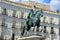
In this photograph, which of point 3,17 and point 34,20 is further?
point 3,17

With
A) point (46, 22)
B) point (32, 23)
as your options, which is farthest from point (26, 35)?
point (46, 22)

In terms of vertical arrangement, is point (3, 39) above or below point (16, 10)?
below

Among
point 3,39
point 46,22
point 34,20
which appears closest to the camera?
point 34,20

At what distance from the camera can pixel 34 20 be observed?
3189 cm

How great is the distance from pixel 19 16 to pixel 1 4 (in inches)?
127

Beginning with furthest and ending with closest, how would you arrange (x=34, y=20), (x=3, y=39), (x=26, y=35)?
(x=3, y=39) → (x=34, y=20) → (x=26, y=35)

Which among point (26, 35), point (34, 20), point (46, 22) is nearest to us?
point (26, 35)

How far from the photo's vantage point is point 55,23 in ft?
164

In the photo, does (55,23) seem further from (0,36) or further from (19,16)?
(0,36)

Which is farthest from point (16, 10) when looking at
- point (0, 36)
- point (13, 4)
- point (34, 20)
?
point (34, 20)

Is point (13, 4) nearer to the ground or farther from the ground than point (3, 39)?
farther from the ground

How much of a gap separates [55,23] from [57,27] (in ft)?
2.13

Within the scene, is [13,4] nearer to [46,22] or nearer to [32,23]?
[46,22]

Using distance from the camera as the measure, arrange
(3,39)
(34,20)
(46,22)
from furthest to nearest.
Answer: (46,22)
(3,39)
(34,20)
